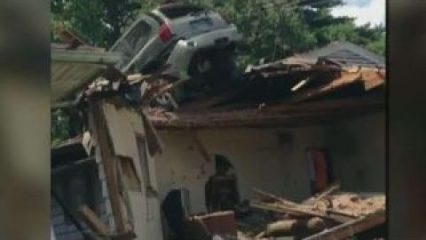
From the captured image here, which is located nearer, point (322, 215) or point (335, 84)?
point (322, 215)

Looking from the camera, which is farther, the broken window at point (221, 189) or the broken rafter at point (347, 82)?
the broken rafter at point (347, 82)

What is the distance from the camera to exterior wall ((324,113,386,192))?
3502mm

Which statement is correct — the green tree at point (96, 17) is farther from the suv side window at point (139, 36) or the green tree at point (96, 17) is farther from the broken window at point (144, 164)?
the broken window at point (144, 164)

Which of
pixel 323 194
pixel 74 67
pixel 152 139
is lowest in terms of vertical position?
pixel 323 194

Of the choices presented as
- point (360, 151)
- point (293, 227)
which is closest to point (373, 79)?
point (360, 151)

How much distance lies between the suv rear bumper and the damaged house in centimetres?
6

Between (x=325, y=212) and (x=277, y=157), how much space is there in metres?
0.27

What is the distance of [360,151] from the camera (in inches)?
139

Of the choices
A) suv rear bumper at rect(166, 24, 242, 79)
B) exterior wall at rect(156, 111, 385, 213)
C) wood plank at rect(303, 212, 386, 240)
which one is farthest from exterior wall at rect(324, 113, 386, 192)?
suv rear bumper at rect(166, 24, 242, 79)

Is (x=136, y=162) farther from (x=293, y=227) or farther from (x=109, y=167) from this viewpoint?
(x=293, y=227)

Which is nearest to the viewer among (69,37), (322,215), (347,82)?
(69,37)

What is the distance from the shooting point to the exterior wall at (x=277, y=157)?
133 inches

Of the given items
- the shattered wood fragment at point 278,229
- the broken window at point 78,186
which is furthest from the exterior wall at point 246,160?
the broken window at point 78,186

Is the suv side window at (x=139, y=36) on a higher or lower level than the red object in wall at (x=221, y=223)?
higher
